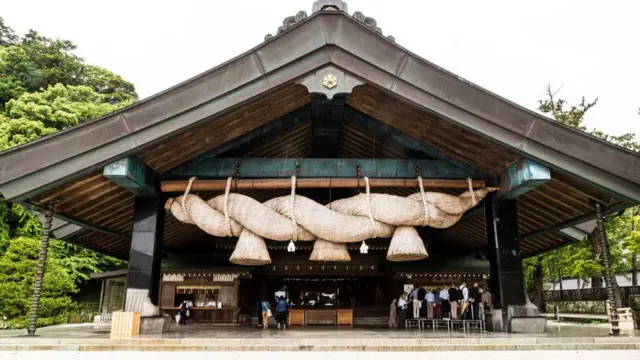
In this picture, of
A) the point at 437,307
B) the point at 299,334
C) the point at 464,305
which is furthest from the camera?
the point at 437,307

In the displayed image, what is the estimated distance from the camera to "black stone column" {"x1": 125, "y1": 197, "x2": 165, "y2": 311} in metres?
9.38

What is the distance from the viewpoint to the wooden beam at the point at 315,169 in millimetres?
10352

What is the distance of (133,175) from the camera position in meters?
8.73

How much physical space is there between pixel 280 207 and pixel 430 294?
25.8ft

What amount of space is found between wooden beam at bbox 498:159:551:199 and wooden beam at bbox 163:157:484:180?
70cm

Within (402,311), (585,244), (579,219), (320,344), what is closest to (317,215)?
(320,344)

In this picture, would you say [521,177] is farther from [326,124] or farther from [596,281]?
[596,281]

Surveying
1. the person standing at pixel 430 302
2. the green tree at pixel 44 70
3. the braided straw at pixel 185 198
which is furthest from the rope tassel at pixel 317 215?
the green tree at pixel 44 70

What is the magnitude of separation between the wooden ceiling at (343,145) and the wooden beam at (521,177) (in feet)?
0.71

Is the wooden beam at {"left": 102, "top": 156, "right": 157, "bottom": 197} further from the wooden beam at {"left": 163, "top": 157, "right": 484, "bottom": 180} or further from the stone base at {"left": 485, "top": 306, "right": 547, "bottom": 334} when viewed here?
the stone base at {"left": 485, "top": 306, "right": 547, "bottom": 334}

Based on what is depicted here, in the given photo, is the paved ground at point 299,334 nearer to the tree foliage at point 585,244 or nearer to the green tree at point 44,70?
the tree foliage at point 585,244

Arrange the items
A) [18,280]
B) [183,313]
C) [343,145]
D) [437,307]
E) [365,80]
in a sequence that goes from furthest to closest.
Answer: [183,313]
[18,280]
[437,307]
[343,145]
[365,80]
